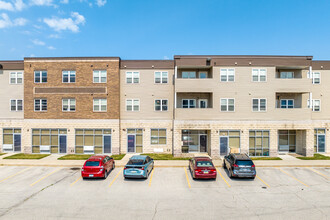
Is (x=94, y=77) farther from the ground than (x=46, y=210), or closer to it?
farther from the ground

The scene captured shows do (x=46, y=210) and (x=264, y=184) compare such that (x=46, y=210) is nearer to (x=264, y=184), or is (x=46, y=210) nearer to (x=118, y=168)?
(x=118, y=168)

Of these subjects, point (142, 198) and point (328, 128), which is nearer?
point (142, 198)

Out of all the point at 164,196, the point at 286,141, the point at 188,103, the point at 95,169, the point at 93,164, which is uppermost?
the point at 188,103

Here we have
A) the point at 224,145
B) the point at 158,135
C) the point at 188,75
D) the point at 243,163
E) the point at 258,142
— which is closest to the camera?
the point at 243,163

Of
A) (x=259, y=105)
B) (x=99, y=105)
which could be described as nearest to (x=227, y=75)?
(x=259, y=105)

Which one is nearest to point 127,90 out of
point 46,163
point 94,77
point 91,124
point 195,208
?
point 94,77

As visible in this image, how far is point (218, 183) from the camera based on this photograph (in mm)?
13422

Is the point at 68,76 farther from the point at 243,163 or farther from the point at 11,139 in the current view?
the point at 243,163

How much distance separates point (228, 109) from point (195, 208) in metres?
13.8

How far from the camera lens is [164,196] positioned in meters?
11.3

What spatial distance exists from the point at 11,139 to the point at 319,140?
37.3 meters

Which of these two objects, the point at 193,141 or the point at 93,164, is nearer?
the point at 93,164

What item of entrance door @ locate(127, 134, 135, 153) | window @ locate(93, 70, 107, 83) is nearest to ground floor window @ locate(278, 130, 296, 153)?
entrance door @ locate(127, 134, 135, 153)

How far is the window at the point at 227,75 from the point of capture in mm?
21547
